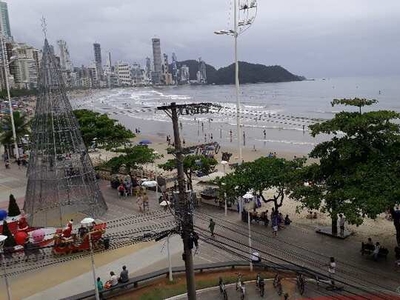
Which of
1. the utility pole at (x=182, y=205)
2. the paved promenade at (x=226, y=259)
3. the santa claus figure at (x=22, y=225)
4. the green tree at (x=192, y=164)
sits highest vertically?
the utility pole at (x=182, y=205)

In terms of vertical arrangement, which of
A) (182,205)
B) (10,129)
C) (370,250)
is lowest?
(370,250)

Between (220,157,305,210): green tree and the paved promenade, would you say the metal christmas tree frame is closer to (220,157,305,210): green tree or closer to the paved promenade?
the paved promenade

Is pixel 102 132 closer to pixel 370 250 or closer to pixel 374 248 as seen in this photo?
pixel 370 250

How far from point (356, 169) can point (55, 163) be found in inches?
674

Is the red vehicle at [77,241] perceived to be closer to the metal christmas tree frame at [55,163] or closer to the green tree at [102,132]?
the metal christmas tree frame at [55,163]

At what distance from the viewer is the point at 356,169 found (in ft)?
63.1

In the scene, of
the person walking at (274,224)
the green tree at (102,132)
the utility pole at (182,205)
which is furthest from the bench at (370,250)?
the green tree at (102,132)

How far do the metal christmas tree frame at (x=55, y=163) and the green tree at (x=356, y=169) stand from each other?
12947 millimetres

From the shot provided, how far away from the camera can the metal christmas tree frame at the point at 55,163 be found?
26000 mm

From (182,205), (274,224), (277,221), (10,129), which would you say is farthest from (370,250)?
(10,129)

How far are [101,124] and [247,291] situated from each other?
2616 centimetres

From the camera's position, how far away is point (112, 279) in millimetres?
17469

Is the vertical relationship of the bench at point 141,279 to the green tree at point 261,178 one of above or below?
below

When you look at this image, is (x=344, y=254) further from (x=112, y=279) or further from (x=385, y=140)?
(x=112, y=279)
